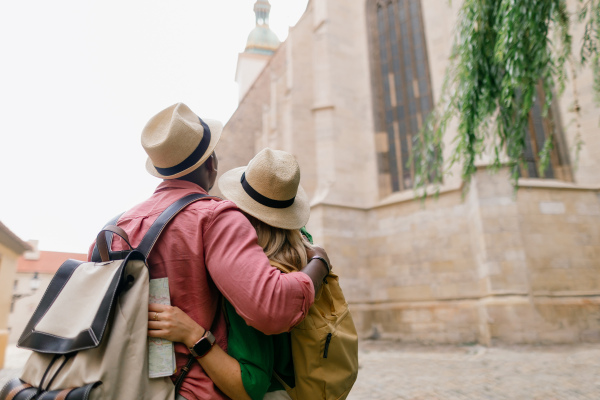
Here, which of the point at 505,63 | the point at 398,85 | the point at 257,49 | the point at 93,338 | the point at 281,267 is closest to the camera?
the point at 93,338

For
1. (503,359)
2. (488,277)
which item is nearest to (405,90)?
(488,277)

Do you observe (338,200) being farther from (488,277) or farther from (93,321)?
(93,321)

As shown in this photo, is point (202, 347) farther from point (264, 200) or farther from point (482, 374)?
point (482, 374)

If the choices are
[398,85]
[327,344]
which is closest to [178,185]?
[327,344]

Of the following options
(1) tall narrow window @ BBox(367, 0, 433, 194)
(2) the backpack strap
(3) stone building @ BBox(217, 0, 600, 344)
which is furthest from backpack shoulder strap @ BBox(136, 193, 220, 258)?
(1) tall narrow window @ BBox(367, 0, 433, 194)

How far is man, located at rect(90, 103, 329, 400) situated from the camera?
38.9 inches

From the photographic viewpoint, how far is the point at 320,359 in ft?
3.76

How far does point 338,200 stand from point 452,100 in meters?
6.47

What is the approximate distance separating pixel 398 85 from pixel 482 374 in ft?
27.0

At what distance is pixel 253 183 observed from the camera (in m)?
1.25

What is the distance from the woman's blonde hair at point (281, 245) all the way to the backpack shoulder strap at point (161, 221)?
0.68 ft

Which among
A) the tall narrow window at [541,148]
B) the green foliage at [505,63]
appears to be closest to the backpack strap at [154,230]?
the green foliage at [505,63]

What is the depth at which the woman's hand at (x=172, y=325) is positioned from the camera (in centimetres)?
97

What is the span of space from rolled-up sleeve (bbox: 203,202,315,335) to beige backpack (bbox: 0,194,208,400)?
0.17 m
